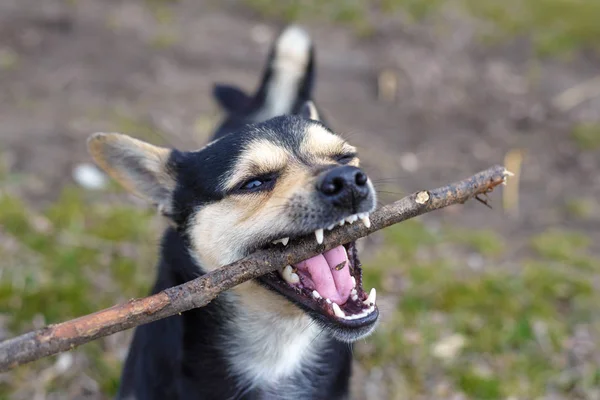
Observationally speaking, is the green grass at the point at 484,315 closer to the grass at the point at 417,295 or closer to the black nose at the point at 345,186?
the grass at the point at 417,295

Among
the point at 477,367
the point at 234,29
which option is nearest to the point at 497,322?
the point at 477,367

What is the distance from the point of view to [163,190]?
3059mm

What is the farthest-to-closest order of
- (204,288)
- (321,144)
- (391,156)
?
(391,156) < (321,144) < (204,288)

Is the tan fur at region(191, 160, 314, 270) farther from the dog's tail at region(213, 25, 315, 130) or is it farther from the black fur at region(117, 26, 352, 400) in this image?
the dog's tail at region(213, 25, 315, 130)

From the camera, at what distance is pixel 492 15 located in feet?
28.7

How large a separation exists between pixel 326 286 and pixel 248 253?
34 centimetres

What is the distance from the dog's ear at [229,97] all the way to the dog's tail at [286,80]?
0.14 m

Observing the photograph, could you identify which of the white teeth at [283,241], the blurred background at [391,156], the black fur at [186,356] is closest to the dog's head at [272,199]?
the white teeth at [283,241]

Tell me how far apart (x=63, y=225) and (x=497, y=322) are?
10.5 feet

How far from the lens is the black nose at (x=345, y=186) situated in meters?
2.33

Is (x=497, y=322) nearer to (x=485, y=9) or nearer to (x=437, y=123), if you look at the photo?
(x=437, y=123)

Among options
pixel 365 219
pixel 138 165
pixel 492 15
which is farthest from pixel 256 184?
pixel 492 15

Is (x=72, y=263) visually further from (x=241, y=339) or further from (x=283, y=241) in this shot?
(x=283, y=241)

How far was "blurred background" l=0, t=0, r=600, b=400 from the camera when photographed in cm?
403
